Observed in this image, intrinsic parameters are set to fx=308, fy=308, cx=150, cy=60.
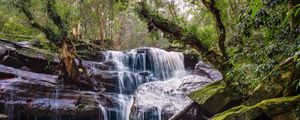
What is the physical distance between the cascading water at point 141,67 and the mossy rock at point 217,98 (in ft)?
15.8

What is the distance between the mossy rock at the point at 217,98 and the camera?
7742mm

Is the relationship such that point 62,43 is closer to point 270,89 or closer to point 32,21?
point 32,21

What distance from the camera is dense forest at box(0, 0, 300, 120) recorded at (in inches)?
197

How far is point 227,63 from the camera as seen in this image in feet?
23.9

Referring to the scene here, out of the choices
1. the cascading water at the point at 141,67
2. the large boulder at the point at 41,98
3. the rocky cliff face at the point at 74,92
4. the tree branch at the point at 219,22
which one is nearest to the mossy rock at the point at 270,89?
the tree branch at the point at 219,22

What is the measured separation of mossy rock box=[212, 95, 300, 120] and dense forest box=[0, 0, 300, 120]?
2 cm

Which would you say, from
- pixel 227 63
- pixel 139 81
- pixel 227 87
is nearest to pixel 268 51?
pixel 227 63

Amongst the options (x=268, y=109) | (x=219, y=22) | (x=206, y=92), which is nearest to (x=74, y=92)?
(x=206, y=92)

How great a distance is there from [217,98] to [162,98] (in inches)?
116

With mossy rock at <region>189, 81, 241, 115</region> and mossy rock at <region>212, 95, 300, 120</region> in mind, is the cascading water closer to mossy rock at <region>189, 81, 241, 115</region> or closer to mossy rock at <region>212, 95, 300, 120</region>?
mossy rock at <region>189, 81, 241, 115</region>

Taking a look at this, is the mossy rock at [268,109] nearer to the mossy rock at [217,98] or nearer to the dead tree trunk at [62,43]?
the mossy rock at [217,98]

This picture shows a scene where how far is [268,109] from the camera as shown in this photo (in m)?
5.37

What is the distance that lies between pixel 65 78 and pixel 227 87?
586cm

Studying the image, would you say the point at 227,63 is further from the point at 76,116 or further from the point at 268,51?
the point at 76,116
